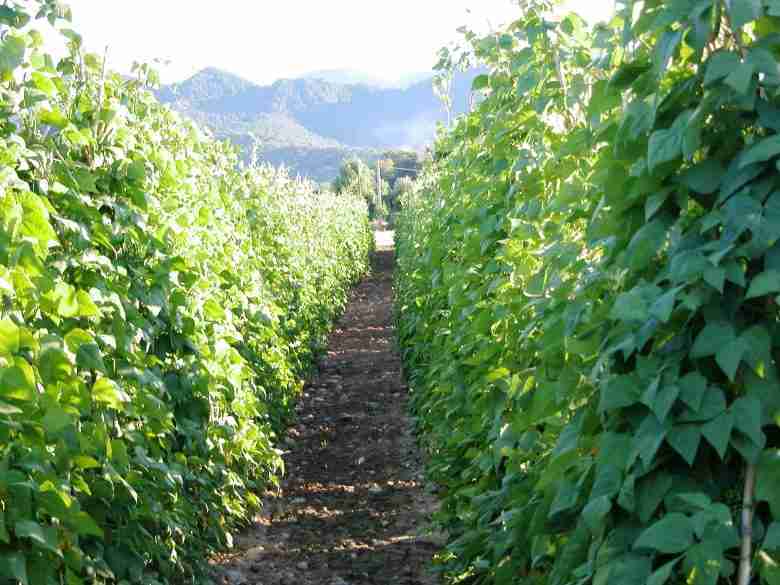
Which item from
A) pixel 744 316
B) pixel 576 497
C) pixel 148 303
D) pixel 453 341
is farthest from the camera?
pixel 453 341

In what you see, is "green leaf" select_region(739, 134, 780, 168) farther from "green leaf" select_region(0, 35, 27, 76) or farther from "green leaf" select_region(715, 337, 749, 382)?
"green leaf" select_region(0, 35, 27, 76)

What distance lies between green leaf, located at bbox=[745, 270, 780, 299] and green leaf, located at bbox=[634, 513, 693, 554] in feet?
1.46

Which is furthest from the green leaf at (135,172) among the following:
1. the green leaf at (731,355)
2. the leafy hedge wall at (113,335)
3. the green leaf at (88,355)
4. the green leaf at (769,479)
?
the green leaf at (769,479)

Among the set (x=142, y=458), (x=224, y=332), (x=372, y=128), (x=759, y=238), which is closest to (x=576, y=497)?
(x=759, y=238)

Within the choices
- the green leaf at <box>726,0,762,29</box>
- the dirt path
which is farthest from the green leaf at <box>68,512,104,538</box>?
the dirt path

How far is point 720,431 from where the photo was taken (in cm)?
158

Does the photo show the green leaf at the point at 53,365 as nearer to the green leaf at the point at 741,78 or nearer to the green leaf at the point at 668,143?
the green leaf at the point at 668,143

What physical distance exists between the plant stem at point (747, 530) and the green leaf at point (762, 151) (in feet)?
1.90

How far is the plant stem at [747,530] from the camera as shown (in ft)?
5.21

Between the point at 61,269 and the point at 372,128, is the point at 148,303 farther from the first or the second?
the point at 372,128

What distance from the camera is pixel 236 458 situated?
16.6ft

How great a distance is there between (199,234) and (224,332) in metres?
0.57

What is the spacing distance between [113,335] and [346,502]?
3.14 meters

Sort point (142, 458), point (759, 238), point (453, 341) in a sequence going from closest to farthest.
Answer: point (759, 238) → point (142, 458) → point (453, 341)
